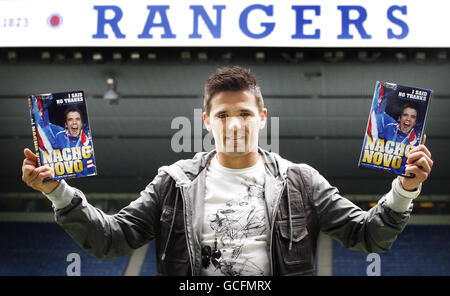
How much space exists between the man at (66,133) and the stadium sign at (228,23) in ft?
12.0

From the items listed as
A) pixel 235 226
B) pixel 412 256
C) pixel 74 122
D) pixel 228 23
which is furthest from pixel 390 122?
pixel 412 256

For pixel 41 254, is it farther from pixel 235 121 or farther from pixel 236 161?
pixel 235 121

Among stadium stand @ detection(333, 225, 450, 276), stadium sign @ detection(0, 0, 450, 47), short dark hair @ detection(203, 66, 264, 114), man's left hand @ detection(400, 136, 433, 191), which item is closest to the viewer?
man's left hand @ detection(400, 136, 433, 191)

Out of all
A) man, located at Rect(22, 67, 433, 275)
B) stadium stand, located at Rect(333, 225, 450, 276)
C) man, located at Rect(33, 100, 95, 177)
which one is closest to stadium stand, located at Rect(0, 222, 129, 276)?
stadium stand, located at Rect(333, 225, 450, 276)

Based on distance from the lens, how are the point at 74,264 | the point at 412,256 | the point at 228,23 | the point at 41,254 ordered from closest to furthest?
the point at 228,23
the point at 412,256
the point at 41,254
the point at 74,264

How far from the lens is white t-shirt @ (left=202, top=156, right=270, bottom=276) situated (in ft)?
6.41

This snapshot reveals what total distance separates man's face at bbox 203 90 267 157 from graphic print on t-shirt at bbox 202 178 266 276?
0.66ft

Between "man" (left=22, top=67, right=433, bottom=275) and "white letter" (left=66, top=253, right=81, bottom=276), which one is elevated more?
"man" (left=22, top=67, right=433, bottom=275)

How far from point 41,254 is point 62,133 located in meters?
12.7

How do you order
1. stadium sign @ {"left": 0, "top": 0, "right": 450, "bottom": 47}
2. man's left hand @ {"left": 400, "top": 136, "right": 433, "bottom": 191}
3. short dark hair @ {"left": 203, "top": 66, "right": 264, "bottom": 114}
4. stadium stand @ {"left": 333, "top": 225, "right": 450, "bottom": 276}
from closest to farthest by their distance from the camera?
man's left hand @ {"left": 400, "top": 136, "right": 433, "bottom": 191} → short dark hair @ {"left": 203, "top": 66, "right": 264, "bottom": 114} → stadium sign @ {"left": 0, "top": 0, "right": 450, "bottom": 47} → stadium stand @ {"left": 333, "top": 225, "right": 450, "bottom": 276}

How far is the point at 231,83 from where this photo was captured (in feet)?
6.73

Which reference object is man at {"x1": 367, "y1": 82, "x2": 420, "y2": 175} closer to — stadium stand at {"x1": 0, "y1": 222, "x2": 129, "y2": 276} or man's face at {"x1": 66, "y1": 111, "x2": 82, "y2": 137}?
man's face at {"x1": 66, "y1": 111, "x2": 82, "y2": 137}

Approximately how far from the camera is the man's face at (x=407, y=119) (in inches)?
82.7
